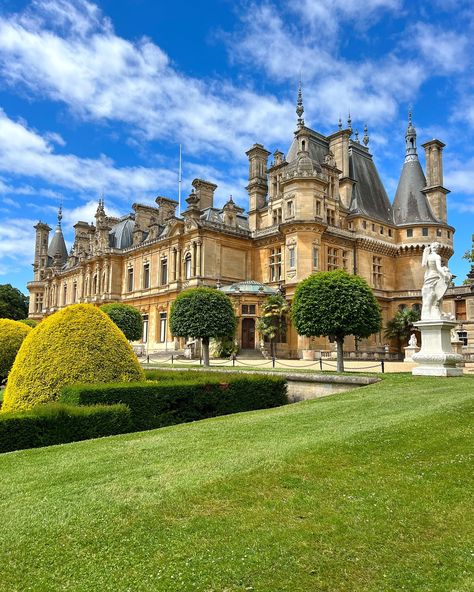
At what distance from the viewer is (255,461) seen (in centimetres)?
700

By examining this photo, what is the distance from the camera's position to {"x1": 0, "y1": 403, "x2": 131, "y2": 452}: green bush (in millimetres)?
9352

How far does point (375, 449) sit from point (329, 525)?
2828mm

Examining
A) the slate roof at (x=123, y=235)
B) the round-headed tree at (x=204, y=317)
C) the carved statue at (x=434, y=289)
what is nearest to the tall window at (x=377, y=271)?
the round-headed tree at (x=204, y=317)

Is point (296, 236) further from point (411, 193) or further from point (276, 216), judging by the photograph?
point (411, 193)

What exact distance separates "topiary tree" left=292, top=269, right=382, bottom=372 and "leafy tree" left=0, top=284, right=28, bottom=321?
59022 millimetres

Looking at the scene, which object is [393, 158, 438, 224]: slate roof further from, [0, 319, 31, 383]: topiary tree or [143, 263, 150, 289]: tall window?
[0, 319, 31, 383]: topiary tree

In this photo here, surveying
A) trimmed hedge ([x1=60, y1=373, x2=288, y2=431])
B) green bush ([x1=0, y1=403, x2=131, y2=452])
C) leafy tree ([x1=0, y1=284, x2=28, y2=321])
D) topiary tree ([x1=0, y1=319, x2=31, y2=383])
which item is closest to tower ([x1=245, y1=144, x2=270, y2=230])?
topiary tree ([x1=0, y1=319, x2=31, y2=383])

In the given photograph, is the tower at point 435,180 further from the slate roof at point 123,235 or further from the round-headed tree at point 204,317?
the slate roof at point 123,235

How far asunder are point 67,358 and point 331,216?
35784mm

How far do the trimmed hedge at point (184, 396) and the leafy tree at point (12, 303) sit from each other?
6528 centimetres

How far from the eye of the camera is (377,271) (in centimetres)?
4822

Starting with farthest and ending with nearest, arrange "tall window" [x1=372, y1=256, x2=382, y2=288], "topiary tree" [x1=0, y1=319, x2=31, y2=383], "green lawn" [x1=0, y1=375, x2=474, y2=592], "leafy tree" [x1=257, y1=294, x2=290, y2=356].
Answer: "tall window" [x1=372, y1=256, x2=382, y2=288] → "leafy tree" [x1=257, y1=294, x2=290, y2=356] → "topiary tree" [x1=0, y1=319, x2=31, y2=383] → "green lawn" [x1=0, y1=375, x2=474, y2=592]

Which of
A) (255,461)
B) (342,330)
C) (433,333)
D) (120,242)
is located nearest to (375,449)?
(255,461)

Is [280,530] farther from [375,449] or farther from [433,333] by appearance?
[433,333]
